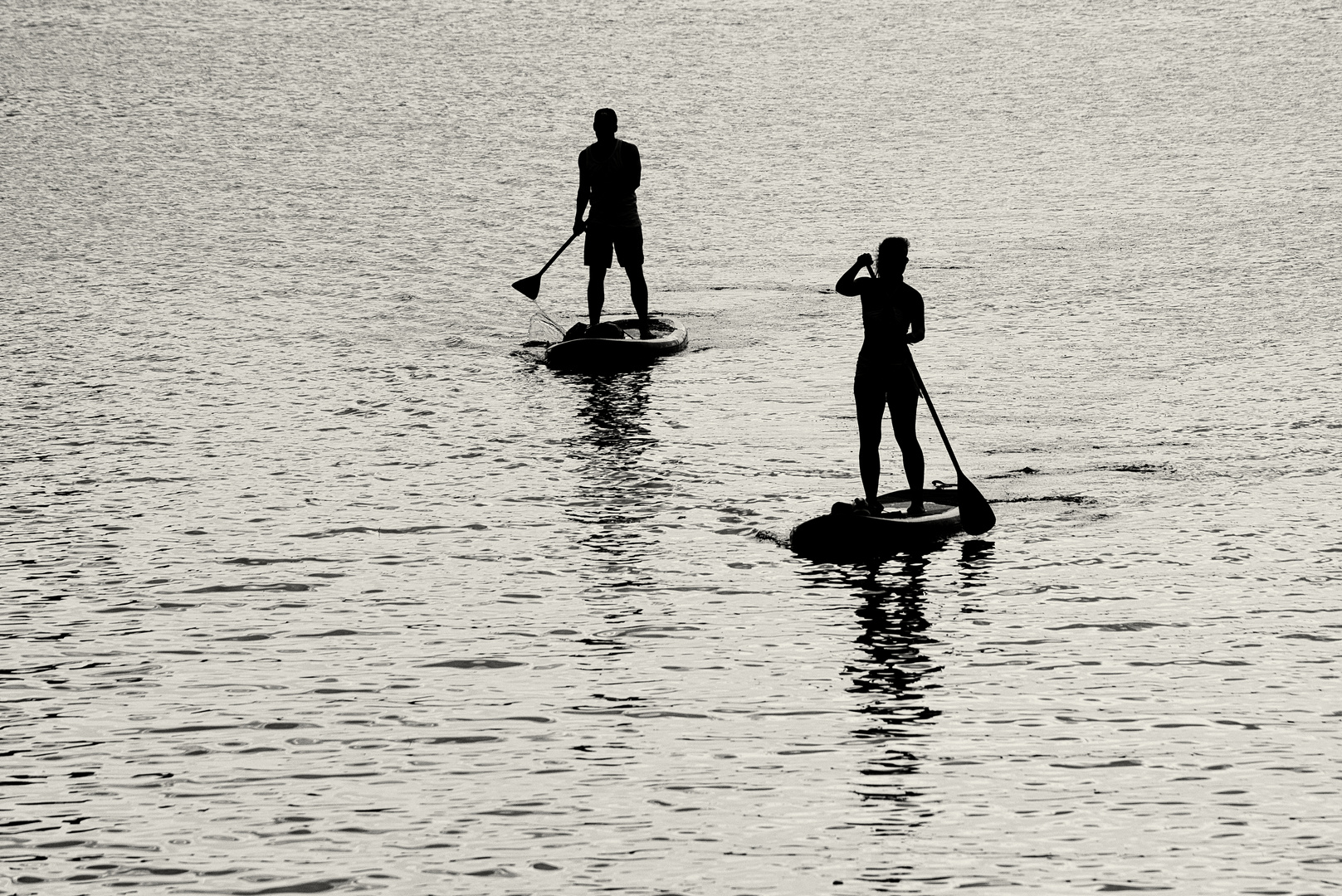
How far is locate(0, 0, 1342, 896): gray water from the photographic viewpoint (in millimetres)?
7855

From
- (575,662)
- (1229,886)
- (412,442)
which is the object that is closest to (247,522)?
(412,442)

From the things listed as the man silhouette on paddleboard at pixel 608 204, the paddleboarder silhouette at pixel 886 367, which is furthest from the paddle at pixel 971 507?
the man silhouette on paddleboard at pixel 608 204

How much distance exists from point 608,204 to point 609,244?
0.41 metres

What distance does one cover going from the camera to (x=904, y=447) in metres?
12.2

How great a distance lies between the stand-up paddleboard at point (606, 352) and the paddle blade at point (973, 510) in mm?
7428

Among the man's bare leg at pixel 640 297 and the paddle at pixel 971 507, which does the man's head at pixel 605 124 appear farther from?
the paddle at pixel 971 507

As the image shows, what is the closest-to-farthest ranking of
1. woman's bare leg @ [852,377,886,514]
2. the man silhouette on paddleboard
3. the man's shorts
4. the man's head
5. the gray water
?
the gray water → woman's bare leg @ [852,377,886,514] → the man's head → the man silhouette on paddleboard → the man's shorts

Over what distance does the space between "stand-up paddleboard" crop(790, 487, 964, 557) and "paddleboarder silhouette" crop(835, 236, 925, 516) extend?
158 millimetres

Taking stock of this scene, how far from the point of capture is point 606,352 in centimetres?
1905

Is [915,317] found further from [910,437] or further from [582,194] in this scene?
[582,194]

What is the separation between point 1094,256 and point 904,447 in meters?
14.6

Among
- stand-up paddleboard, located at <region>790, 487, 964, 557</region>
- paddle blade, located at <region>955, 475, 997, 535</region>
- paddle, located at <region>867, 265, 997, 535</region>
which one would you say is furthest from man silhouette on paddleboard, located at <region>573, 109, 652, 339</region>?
paddle blade, located at <region>955, 475, 997, 535</region>

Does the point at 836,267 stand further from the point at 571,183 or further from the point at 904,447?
the point at 904,447

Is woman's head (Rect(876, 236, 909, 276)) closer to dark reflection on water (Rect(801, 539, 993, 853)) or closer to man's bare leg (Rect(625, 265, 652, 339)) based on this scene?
dark reflection on water (Rect(801, 539, 993, 853))
